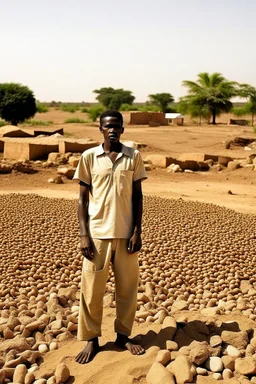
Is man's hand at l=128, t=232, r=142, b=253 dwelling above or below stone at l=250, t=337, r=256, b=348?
above

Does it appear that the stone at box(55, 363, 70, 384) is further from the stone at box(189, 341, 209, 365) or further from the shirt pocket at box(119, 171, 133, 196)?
the shirt pocket at box(119, 171, 133, 196)

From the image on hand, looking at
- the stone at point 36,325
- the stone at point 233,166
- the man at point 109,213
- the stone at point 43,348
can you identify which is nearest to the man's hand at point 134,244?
the man at point 109,213

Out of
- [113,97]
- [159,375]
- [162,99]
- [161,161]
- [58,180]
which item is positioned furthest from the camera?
[113,97]

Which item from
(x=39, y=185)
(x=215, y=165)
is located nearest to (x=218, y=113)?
(x=215, y=165)

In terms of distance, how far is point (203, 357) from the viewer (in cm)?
295

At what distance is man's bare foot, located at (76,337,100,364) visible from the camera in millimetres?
3043

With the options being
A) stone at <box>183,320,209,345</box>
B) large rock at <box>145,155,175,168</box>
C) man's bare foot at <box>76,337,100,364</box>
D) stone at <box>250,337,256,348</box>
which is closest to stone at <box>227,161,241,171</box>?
Answer: large rock at <box>145,155,175,168</box>

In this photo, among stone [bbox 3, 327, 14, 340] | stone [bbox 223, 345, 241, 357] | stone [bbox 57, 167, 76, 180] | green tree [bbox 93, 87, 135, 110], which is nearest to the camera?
stone [bbox 223, 345, 241, 357]

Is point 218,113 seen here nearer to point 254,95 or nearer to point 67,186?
point 254,95

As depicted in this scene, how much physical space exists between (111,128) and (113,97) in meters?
48.5

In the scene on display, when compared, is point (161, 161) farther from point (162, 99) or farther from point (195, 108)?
point (162, 99)

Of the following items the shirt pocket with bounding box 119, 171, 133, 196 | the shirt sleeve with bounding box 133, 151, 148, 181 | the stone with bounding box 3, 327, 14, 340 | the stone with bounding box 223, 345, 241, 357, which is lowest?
the stone with bounding box 3, 327, 14, 340

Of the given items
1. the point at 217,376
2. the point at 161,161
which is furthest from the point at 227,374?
the point at 161,161

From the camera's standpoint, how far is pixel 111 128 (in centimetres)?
292
